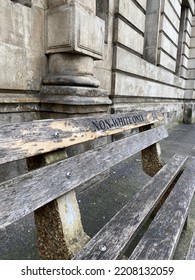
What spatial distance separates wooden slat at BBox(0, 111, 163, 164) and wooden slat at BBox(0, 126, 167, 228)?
0.10 m

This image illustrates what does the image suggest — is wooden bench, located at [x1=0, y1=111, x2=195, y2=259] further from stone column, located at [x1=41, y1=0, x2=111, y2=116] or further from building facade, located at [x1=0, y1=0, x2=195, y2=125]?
building facade, located at [x1=0, y1=0, x2=195, y2=125]

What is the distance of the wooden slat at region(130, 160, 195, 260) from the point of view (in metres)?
1.05

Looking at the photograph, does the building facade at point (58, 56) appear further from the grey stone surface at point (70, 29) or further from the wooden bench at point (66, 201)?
the wooden bench at point (66, 201)

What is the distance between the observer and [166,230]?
1212 mm

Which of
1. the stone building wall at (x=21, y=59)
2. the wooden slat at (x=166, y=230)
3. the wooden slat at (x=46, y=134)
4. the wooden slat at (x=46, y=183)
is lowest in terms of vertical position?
the wooden slat at (x=166, y=230)

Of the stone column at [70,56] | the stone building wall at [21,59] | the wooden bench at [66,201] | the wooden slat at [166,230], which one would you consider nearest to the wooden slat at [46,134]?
the wooden bench at [66,201]

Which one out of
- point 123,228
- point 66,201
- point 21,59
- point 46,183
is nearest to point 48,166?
point 46,183

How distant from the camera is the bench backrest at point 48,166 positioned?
0.93 m

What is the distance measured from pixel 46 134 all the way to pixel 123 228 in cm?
63

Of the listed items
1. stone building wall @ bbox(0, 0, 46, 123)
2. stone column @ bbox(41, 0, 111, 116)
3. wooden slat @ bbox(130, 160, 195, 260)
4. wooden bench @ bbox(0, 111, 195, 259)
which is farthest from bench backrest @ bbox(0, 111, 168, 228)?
stone building wall @ bbox(0, 0, 46, 123)

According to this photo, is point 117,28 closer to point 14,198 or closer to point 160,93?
point 160,93

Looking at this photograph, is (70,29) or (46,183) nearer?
(46,183)

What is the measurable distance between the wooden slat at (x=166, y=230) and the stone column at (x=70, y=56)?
1.38m

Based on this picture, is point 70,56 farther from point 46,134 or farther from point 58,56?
point 46,134
